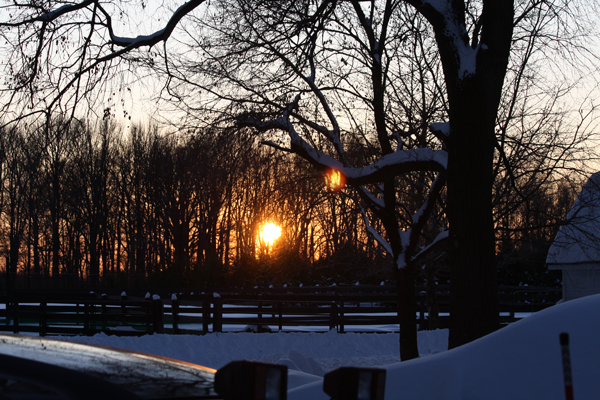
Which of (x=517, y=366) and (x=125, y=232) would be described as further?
(x=125, y=232)

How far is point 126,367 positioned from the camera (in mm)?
2139

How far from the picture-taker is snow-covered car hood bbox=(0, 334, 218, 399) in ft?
6.31

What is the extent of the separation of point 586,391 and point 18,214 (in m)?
57.2

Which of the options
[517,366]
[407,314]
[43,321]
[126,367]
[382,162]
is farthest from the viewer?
[43,321]

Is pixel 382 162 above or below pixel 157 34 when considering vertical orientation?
below

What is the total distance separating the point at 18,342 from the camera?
2.38 meters

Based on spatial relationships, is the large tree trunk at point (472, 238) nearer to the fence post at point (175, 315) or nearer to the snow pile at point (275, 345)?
the snow pile at point (275, 345)

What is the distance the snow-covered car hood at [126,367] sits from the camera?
6.31ft

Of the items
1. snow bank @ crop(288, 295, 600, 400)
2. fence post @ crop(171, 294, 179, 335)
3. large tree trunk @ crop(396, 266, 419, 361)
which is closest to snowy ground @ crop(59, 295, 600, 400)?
snow bank @ crop(288, 295, 600, 400)

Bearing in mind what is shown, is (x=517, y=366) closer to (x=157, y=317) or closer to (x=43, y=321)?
(x=157, y=317)

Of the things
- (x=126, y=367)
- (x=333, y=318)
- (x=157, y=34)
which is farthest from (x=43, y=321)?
(x=126, y=367)

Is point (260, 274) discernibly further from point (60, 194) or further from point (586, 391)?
point (586, 391)

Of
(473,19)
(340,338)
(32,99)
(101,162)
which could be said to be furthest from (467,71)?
(101,162)

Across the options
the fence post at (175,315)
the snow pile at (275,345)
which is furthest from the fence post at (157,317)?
the snow pile at (275,345)
